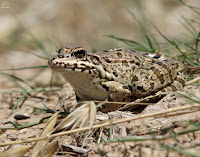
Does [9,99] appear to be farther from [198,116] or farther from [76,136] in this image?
[198,116]

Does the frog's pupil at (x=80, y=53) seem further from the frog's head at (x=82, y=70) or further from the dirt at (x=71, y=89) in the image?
the dirt at (x=71, y=89)

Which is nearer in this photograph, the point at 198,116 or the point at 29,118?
the point at 198,116

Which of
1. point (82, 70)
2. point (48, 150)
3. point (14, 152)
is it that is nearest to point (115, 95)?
point (82, 70)

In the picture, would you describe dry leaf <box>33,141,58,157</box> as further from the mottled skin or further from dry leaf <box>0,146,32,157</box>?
the mottled skin

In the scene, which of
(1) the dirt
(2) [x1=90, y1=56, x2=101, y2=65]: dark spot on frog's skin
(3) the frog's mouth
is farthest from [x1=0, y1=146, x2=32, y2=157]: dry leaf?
(2) [x1=90, y1=56, x2=101, y2=65]: dark spot on frog's skin

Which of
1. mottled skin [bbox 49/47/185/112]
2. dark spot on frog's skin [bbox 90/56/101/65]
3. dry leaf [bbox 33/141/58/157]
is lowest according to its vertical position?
dry leaf [bbox 33/141/58/157]

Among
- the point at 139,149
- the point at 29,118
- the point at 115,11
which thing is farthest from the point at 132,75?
the point at 115,11

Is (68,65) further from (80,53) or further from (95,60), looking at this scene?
(95,60)
